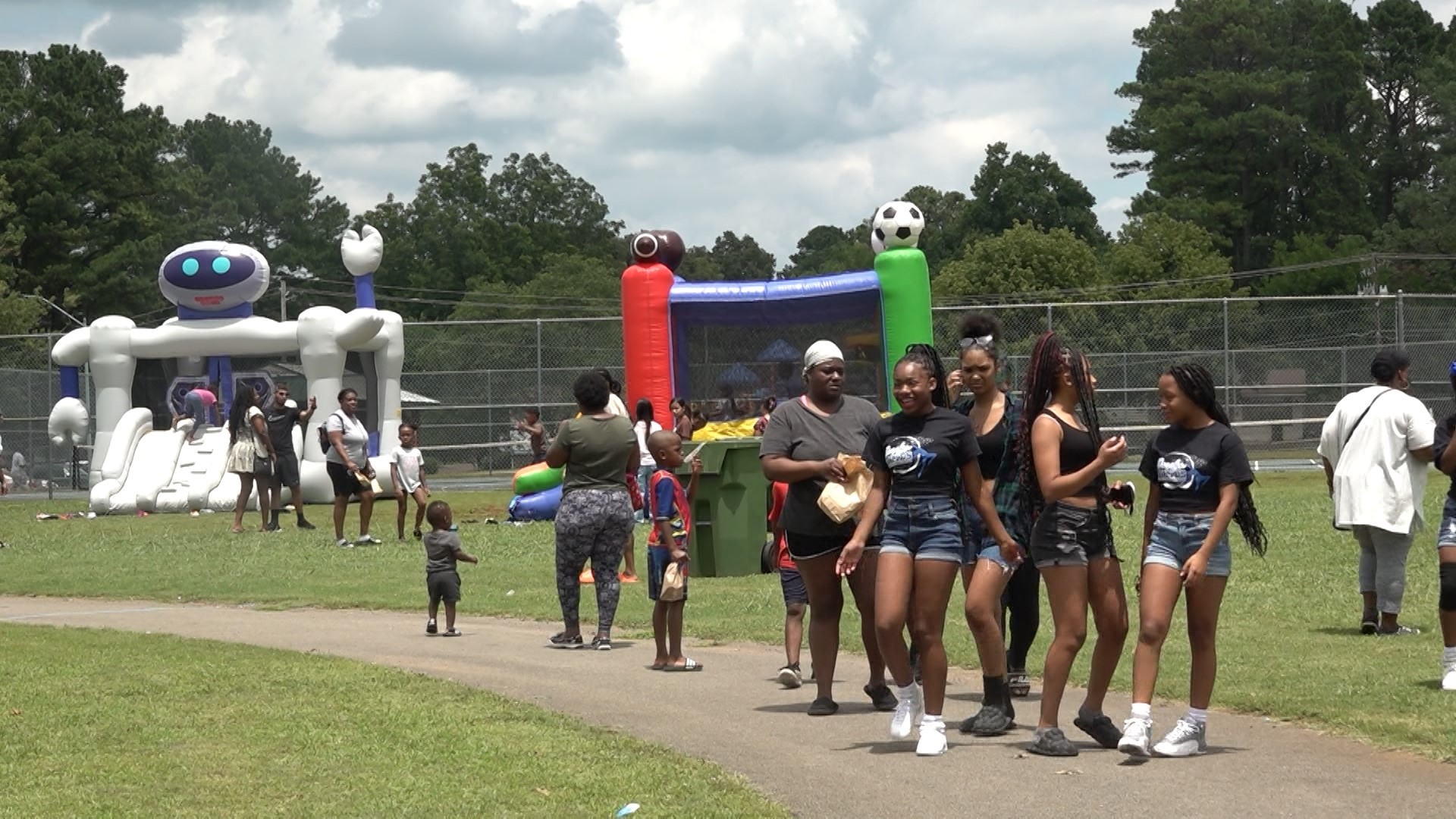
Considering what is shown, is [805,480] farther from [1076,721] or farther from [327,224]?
[327,224]

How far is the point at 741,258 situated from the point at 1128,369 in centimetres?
9312

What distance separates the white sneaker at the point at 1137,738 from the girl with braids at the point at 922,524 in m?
0.82

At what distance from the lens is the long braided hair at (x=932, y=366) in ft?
27.6

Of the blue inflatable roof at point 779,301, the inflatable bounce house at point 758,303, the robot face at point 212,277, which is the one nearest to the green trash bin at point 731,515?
the inflatable bounce house at point 758,303

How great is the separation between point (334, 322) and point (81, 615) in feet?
49.5

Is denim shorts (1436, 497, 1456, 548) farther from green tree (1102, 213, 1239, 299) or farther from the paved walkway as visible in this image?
green tree (1102, 213, 1239, 299)

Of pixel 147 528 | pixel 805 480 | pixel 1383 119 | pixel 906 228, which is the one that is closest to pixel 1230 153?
pixel 1383 119

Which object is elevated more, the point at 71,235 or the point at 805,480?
the point at 71,235

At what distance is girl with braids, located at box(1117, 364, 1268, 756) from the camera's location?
785 cm

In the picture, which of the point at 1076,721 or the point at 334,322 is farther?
the point at 334,322

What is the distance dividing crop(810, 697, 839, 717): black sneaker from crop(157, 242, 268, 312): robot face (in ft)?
76.1

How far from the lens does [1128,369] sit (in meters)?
34.0

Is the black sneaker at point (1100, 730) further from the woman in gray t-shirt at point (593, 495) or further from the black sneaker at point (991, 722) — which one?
the woman in gray t-shirt at point (593, 495)

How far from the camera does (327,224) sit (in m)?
91.6
